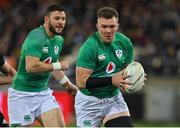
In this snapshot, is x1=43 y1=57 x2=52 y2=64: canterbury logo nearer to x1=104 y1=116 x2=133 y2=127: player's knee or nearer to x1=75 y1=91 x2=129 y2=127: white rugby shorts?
x1=75 y1=91 x2=129 y2=127: white rugby shorts

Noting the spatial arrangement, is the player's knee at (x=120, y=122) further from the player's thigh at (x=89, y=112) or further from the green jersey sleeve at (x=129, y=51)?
the green jersey sleeve at (x=129, y=51)

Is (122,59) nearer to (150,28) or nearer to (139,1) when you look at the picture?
(150,28)

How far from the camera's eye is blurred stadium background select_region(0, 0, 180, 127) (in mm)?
17250

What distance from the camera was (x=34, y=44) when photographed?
31.7ft

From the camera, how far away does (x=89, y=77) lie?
909cm

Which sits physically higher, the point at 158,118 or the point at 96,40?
the point at 96,40

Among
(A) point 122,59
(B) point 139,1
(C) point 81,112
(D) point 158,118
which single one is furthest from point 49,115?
(B) point 139,1

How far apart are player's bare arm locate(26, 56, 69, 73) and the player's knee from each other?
92 centimetres

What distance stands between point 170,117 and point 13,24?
539cm

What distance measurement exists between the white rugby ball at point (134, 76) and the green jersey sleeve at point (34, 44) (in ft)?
4.38

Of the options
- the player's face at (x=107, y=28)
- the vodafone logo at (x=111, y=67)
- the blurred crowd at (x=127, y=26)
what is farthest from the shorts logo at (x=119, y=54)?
the blurred crowd at (x=127, y=26)

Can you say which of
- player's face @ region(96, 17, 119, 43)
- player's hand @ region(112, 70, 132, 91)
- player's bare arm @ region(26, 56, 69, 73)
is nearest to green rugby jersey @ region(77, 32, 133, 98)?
player's face @ region(96, 17, 119, 43)

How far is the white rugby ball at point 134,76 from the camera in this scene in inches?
351

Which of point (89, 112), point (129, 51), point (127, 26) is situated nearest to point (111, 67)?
point (129, 51)
